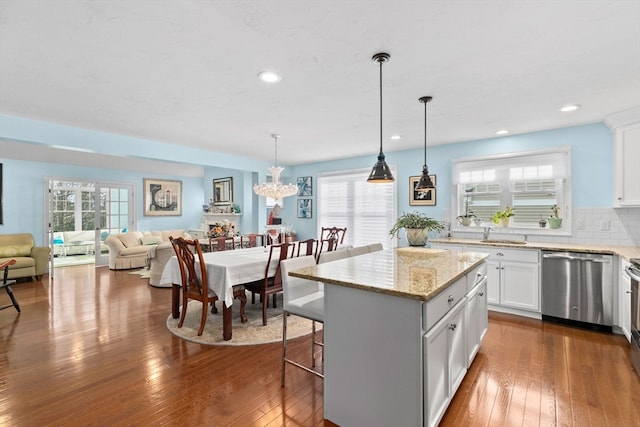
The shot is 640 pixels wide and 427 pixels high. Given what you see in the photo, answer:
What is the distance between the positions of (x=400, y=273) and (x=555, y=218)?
3280 mm

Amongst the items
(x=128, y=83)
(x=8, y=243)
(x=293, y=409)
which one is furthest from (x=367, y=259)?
(x=8, y=243)

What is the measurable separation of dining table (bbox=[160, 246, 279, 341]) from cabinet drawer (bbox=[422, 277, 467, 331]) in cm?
204

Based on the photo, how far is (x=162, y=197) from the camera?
8828 mm

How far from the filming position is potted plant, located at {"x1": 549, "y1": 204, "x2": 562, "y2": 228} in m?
4.07

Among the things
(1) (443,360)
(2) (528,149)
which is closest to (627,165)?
(2) (528,149)

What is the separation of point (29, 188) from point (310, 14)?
26.4ft

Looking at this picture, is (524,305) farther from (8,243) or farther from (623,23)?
(8,243)

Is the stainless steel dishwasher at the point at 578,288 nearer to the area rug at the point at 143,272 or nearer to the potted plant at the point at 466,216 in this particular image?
the potted plant at the point at 466,216

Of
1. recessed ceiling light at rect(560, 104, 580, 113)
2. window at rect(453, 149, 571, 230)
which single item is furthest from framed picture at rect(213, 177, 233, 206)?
recessed ceiling light at rect(560, 104, 580, 113)

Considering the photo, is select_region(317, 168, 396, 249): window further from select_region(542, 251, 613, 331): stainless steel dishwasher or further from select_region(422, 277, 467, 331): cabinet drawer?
select_region(422, 277, 467, 331): cabinet drawer

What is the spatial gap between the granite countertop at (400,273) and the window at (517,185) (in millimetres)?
2124

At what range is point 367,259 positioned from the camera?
272 centimetres

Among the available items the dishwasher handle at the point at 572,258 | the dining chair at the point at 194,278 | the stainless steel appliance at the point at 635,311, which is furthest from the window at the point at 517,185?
the dining chair at the point at 194,278

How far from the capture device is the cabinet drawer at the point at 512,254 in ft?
12.2
